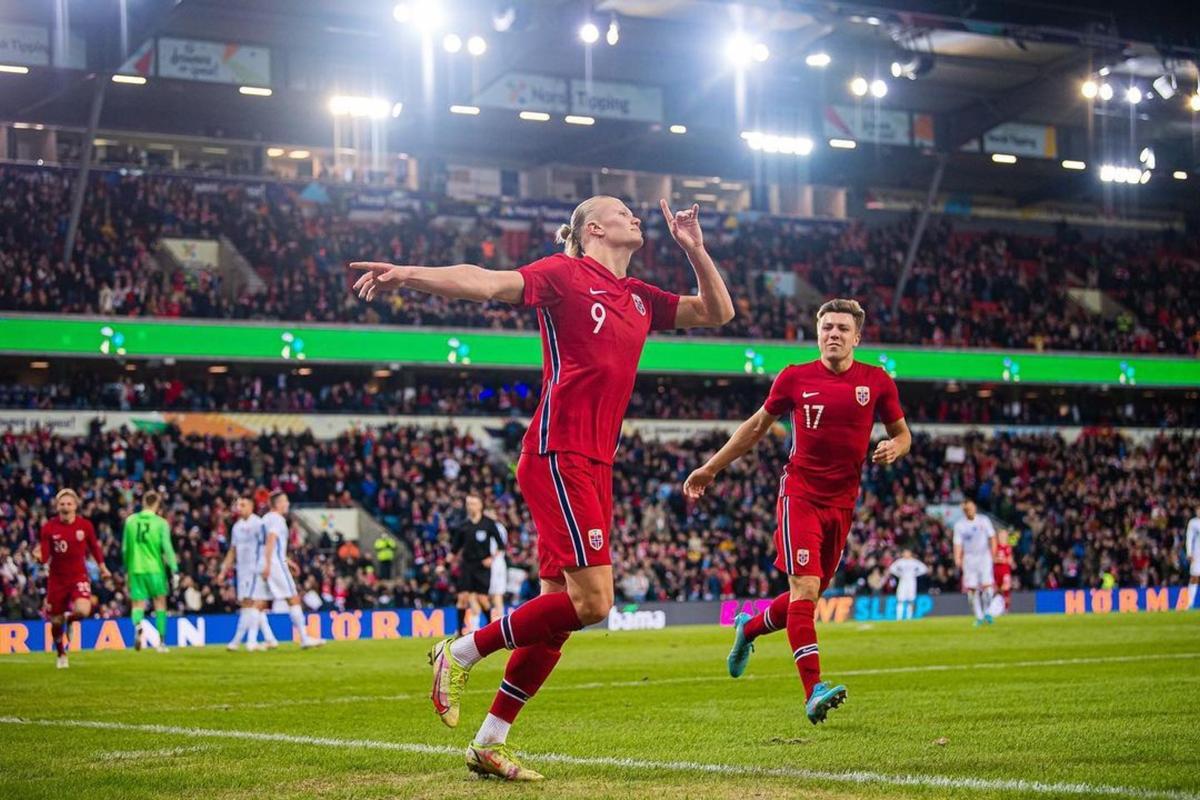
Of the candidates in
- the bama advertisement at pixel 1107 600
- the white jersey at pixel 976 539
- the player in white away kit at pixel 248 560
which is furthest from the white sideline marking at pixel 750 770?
the bama advertisement at pixel 1107 600

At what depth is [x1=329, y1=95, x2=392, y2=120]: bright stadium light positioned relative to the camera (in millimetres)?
43656

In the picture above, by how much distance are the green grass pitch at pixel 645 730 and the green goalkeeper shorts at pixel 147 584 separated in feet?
11.6

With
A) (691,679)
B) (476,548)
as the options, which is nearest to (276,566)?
(476,548)

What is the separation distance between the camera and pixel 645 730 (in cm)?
955

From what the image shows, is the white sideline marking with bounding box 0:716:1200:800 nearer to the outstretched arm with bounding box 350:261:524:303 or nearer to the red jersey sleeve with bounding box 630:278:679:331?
the red jersey sleeve with bounding box 630:278:679:331

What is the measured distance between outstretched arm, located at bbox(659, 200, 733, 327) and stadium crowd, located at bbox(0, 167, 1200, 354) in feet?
98.2

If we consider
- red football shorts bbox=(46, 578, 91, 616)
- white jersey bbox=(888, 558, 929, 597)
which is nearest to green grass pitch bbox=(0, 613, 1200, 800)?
red football shorts bbox=(46, 578, 91, 616)

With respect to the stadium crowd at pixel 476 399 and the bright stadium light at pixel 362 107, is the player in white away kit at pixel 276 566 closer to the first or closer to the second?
the stadium crowd at pixel 476 399

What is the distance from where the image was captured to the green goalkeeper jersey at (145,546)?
70.6ft

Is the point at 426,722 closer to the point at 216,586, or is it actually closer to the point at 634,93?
the point at 216,586

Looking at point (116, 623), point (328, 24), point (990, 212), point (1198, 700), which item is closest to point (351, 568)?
point (116, 623)

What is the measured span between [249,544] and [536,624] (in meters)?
16.3

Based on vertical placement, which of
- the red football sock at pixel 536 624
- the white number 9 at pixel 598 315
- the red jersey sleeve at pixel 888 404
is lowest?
the red football sock at pixel 536 624

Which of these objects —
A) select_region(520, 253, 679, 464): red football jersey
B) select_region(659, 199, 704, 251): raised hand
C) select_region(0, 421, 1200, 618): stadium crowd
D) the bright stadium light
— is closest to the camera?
select_region(520, 253, 679, 464): red football jersey
